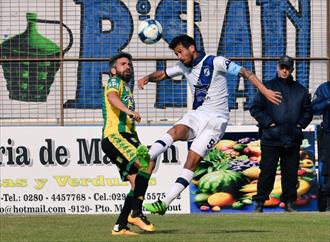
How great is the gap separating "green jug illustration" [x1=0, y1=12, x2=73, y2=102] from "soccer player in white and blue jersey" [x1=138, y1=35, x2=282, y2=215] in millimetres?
6057

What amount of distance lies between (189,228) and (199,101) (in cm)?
138

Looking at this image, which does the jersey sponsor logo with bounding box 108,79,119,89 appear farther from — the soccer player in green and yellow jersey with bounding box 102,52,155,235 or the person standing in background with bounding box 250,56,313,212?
the person standing in background with bounding box 250,56,313,212

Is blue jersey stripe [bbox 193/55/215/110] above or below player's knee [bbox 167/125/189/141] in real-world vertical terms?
above

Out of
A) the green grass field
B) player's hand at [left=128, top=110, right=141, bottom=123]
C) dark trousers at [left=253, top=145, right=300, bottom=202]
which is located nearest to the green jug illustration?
dark trousers at [left=253, top=145, right=300, bottom=202]

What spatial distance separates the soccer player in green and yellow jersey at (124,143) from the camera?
1148cm

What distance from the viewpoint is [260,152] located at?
54.6 feet

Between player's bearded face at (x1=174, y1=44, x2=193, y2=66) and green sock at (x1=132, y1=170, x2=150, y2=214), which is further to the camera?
player's bearded face at (x1=174, y1=44, x2=193, y2=66)

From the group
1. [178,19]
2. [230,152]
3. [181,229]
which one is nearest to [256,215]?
[230,152]

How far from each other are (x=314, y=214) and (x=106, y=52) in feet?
20.1

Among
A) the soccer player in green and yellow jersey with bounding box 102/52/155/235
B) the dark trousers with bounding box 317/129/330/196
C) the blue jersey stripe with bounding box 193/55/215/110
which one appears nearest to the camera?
the soccer player in green and yellow jersey with bounding box 102/52/155/235

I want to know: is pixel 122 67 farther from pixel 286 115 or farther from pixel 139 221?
pixel 286 115

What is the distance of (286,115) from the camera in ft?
50.8

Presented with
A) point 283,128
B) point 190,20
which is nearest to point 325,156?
point 283,128

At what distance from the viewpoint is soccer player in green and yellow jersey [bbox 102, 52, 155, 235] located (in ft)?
37.7
